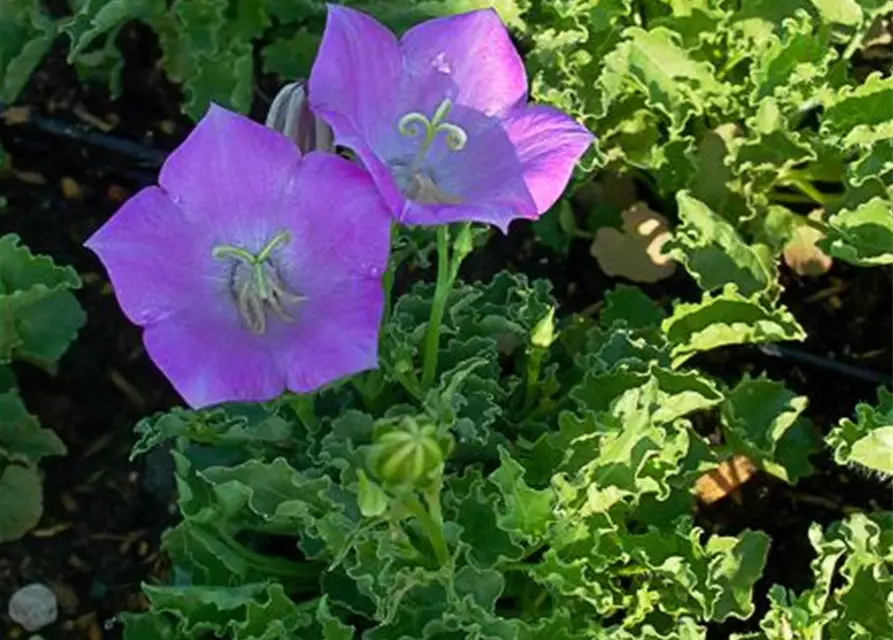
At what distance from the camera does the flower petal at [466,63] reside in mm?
1755

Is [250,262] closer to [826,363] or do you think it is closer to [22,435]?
[22,435]

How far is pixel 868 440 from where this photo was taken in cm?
206

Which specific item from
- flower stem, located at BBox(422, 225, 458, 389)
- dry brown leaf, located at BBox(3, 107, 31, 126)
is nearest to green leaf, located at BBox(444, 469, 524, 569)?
flower stem, located at BBox(422, 225, 458, 389)

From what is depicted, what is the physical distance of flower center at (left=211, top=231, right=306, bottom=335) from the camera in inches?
63.6

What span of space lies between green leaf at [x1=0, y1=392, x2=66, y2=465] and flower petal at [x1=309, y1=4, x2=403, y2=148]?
36.8 inches

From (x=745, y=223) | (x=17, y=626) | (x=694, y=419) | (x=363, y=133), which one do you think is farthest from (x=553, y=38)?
(x=17, y=626)

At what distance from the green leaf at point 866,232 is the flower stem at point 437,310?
2.00 ft

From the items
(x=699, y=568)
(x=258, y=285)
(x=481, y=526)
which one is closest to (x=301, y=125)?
(x=258, y=285)

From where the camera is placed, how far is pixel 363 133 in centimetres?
167

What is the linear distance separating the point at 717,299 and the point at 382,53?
2.28ft

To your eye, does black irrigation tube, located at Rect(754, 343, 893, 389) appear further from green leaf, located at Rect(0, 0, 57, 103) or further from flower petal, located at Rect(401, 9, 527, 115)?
green leaf, located at Rect(0, 0, 57, 103)

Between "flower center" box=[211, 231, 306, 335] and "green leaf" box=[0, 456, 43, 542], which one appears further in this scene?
"green leaf" box=[0, 456, 43, 542]

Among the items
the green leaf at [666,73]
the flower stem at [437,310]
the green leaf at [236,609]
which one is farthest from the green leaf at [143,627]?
the green leaf at [666,73]

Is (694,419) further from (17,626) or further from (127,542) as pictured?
(17,626)
